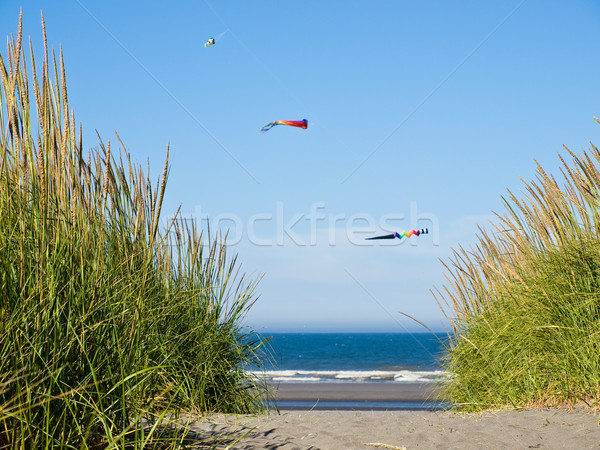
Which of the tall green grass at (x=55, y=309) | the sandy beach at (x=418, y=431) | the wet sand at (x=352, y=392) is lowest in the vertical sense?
the wet sand at (x=352, y=392)

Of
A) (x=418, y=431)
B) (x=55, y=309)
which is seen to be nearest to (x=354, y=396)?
(x=418, y=431)

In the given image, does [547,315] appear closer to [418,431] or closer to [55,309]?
[418,431]

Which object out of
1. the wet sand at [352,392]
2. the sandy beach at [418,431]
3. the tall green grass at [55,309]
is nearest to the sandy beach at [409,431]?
the sandy beach at [418,431]

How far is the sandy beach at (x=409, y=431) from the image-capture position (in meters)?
2.61

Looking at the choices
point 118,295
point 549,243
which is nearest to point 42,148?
point 118,295

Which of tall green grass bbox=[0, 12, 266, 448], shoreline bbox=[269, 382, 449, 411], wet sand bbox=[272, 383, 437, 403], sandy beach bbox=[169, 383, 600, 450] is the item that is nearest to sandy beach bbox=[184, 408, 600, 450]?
sandy beach bbox=[169, 383, 600, 450]

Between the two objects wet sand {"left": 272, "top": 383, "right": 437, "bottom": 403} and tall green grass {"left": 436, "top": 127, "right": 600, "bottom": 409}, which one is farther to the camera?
wet sand {"left": 272, "top": 383, "right": 437, "bottom": 403}

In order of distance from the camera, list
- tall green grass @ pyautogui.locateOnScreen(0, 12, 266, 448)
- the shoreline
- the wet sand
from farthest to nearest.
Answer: the wet sand < the shoreline < tall green grass @ pyautogui.locateOnScreen(0, 12, 266, 448)

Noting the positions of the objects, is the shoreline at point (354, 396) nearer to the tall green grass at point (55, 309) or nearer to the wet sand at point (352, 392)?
the wet sand at point (352, 392)

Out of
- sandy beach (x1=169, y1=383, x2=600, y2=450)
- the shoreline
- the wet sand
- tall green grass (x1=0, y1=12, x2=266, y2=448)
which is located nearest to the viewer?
tall green grass (x1=0, y1=12, x2=266, y2=448)

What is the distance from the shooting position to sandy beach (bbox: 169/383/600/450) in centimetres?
261

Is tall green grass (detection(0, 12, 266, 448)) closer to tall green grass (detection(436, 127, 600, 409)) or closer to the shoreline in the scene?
tall green grass (detection(436, 127, 600, 409))

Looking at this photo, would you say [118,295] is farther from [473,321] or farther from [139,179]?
[473,321]

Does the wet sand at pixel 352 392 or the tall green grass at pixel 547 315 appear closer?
the tall green grass at pixel 547 315
